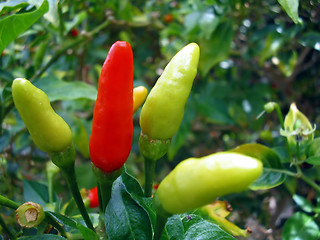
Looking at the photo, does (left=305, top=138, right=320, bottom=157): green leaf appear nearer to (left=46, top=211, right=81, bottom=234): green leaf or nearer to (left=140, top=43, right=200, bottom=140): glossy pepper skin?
(left=140, top=43, right=200, bottom=140): glossy pepper skin

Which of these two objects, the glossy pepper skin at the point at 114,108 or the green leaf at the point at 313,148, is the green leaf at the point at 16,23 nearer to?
the glossy pepper skin at the point at 114,108

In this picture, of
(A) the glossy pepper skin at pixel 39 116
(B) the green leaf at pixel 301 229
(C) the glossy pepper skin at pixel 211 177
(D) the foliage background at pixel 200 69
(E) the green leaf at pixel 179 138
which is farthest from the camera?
(E) the green leaf at pixel 179 138

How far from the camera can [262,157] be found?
789mm

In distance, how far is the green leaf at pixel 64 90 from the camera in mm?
822

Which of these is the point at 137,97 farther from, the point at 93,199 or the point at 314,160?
the point at 314,160

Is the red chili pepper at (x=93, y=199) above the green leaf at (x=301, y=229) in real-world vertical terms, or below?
above

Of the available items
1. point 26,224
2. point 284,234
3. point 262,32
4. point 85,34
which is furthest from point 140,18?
point 26,224

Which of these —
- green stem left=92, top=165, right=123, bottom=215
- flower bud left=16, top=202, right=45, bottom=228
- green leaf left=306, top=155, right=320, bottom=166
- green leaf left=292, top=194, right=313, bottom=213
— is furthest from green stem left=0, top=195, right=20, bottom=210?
green leaf left=292, top=194, right=313, bottom=213

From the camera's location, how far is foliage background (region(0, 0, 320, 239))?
3.48 feet

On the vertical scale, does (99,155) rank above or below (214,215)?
above

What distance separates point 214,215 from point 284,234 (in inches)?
11.5

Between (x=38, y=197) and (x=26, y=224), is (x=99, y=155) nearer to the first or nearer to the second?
(x=26, y=224)

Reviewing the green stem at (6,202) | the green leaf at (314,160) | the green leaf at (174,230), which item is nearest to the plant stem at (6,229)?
the green stem at (6,202)

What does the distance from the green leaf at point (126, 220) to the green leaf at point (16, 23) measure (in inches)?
14.5
